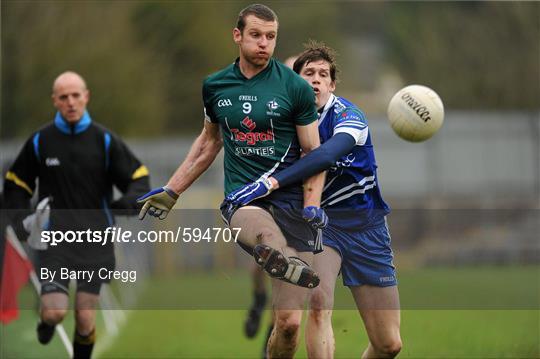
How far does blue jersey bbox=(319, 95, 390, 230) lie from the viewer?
802 centimetres

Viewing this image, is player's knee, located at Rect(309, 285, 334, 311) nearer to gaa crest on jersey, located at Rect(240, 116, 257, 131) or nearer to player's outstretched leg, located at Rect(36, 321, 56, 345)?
gaa crest on jersey, located at Rect(240, 116, 257, 131)

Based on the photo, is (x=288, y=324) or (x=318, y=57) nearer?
(x=288, y=324)

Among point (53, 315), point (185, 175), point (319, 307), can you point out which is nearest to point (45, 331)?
point (53, 315)

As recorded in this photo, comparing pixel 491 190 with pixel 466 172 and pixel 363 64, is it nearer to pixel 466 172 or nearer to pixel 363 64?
pixel 466 172

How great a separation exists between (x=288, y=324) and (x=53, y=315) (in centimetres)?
315

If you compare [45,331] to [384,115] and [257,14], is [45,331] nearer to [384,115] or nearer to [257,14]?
[257,14]

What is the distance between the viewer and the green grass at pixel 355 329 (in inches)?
371

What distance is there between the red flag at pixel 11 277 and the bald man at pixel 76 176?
1.11 metres

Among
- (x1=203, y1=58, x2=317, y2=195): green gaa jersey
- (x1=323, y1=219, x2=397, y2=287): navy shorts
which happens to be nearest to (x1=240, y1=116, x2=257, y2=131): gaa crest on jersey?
(x1=203, y1=58, x2=317, y2=195): green gaa jersey

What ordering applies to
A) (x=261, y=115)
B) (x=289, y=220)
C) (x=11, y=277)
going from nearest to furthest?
(x=261, y=115) → (x=289, y=220) → (x=11, y=277)

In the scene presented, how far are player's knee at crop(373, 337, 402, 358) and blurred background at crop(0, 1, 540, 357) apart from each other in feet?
16.8

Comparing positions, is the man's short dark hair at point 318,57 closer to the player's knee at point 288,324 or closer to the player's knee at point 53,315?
the player's knee at point 288,324

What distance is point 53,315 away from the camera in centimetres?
966

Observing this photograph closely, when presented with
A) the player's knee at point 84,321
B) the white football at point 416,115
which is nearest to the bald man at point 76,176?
the player's knee at point 84,321
